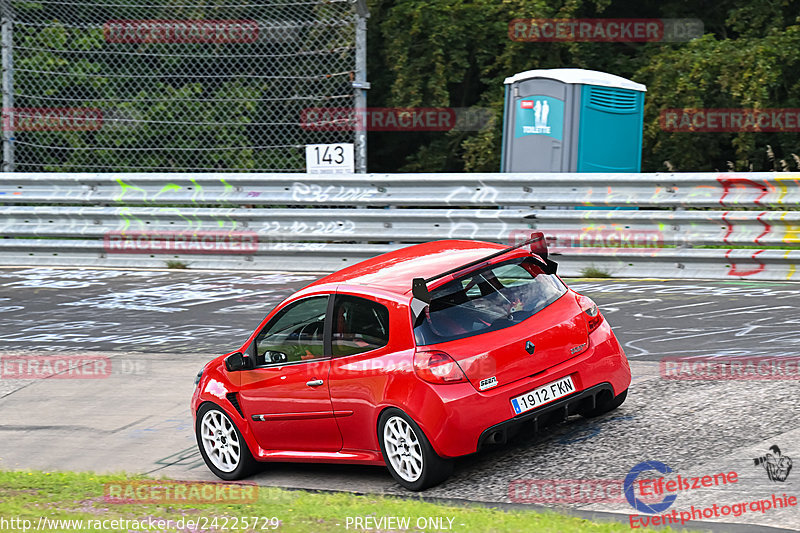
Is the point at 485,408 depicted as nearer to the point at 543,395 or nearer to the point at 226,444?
the point at 543,395

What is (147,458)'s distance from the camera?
7.36m

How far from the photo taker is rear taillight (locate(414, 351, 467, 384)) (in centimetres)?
608

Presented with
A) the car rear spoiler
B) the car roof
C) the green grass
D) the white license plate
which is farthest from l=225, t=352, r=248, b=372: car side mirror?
the white license plate

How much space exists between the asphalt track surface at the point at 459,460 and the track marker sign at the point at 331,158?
158 centimetres

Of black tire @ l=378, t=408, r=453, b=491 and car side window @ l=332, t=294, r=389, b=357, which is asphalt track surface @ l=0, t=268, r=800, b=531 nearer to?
black tire @ l=378, t=408, r=453, b=491

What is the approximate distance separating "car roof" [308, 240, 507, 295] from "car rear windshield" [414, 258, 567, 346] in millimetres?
166

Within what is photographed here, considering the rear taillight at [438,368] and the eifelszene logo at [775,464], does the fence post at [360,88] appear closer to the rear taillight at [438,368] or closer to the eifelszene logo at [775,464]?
the rear taillight at [438,368]

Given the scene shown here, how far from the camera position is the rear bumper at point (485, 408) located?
601cm

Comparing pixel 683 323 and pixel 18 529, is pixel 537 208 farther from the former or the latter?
pixel 18 529

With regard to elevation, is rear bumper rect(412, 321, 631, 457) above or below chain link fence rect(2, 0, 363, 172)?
below

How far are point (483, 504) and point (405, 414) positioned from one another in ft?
2.24

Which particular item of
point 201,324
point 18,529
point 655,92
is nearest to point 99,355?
point 201,324

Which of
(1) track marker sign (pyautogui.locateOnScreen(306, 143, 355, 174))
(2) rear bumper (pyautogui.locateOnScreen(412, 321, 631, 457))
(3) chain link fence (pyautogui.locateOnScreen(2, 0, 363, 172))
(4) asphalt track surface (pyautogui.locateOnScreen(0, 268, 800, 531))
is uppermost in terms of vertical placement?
(3) chain link fence (pyautogui.locateOnScreen(2, 0, 363, 172))

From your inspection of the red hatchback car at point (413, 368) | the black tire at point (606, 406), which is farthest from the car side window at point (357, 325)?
the black tire at point (606, 406)
